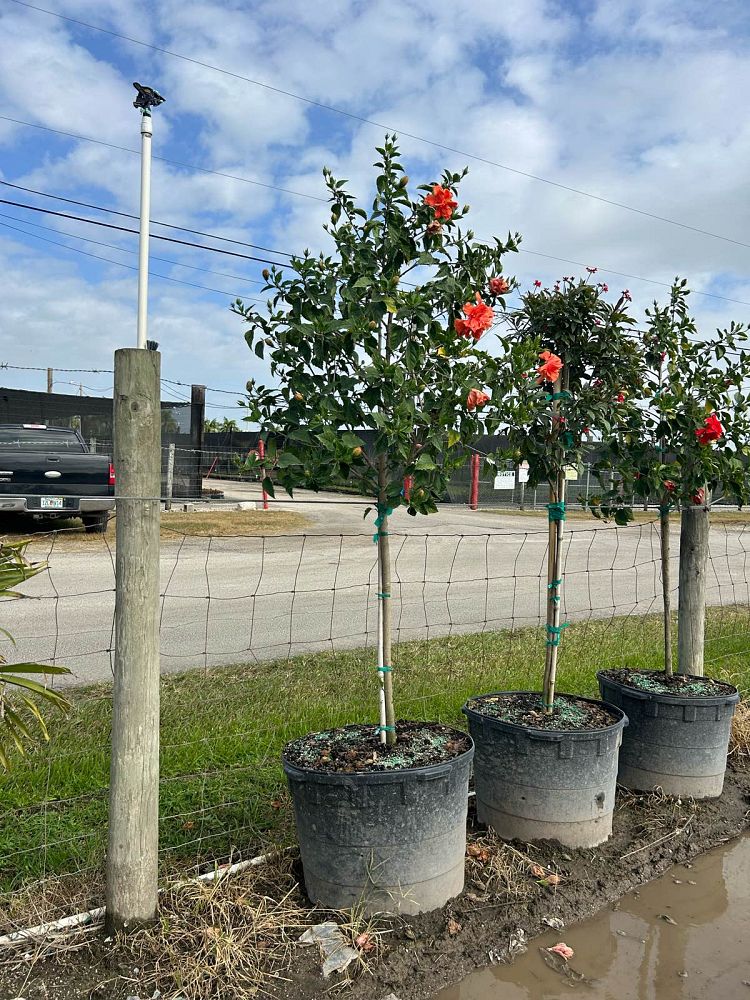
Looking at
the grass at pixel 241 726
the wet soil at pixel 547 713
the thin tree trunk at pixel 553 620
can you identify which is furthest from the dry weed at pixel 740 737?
the thin tree trunk at pixel 553 620

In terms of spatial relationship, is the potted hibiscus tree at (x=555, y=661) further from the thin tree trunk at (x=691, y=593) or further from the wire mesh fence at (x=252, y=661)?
the thin tree trunk at (x=691, y=593)

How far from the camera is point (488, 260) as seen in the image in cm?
309

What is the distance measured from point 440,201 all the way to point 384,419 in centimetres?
84

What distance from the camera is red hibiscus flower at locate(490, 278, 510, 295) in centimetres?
316

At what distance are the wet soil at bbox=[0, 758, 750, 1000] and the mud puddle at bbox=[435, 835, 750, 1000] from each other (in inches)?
0.6

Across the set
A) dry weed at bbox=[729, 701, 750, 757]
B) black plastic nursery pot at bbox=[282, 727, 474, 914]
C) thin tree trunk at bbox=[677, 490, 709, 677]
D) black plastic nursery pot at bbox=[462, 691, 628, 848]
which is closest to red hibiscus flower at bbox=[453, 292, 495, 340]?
black plastic nursery pot at bbox=[282, 727, 474, 914]

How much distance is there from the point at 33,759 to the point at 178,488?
1981 centimetres

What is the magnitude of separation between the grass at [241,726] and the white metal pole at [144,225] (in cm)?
653

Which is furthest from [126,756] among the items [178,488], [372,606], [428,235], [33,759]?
[178,488]

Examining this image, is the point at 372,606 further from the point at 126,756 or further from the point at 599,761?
the point at 126,756

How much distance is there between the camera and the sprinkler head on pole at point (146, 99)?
1064cm

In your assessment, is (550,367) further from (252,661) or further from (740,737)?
(252,661)

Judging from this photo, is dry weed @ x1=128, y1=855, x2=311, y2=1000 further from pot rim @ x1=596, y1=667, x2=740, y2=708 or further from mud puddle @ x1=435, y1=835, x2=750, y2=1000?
pot rim @ x1=596, y1=667, x2=740, y2=708

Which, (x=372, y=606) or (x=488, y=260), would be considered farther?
(x=372, y=606)
